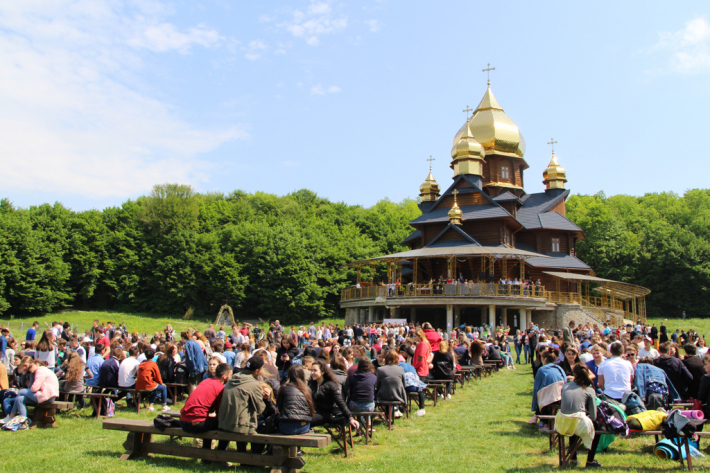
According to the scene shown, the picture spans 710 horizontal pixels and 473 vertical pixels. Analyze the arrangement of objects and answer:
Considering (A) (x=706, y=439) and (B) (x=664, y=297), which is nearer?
(A) (x=706, y=439)

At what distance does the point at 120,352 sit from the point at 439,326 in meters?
26.4

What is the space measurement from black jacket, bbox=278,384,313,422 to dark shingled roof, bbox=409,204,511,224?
105 ft

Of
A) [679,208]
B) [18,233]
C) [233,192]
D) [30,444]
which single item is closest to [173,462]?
[30,444]

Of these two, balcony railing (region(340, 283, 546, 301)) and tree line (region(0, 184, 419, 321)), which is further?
tree line (region(0, 184, 419, 321))

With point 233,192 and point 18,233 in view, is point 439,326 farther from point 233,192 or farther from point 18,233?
point 233,192

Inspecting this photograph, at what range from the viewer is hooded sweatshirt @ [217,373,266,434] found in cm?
679

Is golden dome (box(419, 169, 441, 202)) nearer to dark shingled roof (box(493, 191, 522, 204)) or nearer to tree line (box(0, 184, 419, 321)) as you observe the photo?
dark shingled roof (box(493, 191, 522, 204))

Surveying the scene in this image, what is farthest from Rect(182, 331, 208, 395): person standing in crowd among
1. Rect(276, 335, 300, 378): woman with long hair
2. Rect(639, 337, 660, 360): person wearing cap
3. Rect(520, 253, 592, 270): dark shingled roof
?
Rect(520, 253, 592, 270): dark shingled roof

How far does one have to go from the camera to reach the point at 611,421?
7.11 m

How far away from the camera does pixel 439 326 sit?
35.2m

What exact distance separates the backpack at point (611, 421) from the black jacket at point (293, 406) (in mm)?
3786

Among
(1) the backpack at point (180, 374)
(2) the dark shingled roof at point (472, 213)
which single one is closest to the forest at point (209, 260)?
(2) the dark shingled roof at point (472, 213)

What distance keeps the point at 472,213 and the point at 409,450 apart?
31.6m

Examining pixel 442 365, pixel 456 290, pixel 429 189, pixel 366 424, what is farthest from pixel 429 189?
pixel 366 424
